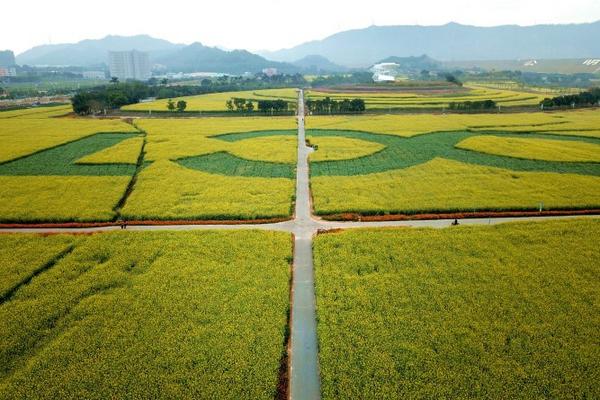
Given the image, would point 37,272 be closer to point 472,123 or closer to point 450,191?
point 450,191

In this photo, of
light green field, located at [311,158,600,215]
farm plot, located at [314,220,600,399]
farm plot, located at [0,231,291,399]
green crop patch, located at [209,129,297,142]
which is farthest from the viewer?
green crop patch, located at [209,129,297,142]

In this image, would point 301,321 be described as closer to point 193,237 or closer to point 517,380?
point 517,380

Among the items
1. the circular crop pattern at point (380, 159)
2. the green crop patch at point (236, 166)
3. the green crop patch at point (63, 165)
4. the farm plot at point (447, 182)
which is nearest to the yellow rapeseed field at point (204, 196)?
the green crop patch at point (236, 166)

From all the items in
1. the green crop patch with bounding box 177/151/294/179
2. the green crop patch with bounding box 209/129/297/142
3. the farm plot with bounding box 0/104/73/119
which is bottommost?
the green crop patch with bounding box 177/151/294/179

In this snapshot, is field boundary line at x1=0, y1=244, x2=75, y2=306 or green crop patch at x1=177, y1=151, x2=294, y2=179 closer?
field boundary line at x1=0, y1=244, x2=75, y2=306

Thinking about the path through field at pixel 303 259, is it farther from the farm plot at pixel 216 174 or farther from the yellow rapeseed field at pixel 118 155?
the yellow rapeseed field at pixel 118 155

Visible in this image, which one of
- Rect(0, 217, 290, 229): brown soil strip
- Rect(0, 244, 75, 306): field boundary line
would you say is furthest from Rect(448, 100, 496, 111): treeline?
Rect(0, 244, 75, 306): field boundary line

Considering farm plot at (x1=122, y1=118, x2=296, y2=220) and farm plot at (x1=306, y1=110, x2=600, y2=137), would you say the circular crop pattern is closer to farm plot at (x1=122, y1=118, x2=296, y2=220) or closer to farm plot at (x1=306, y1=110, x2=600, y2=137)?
farm plot at (x1=122, y1=118, x2=296, y2=220)
